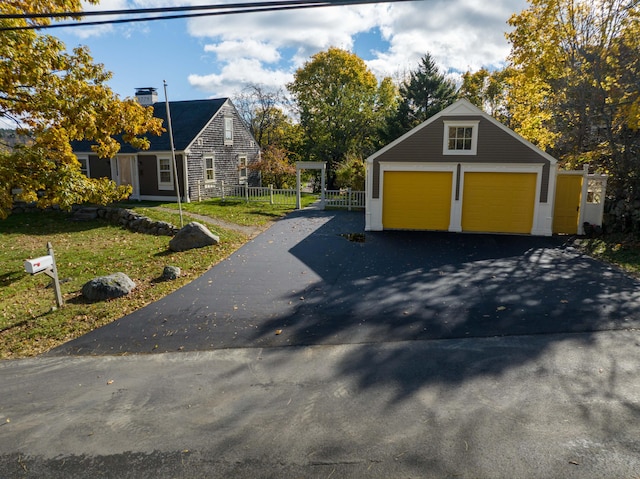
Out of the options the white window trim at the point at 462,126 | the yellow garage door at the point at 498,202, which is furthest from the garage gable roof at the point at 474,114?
the yellow garage door at the point at 498,202

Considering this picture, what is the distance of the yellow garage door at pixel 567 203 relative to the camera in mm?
15953

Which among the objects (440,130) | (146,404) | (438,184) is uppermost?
(440,130)

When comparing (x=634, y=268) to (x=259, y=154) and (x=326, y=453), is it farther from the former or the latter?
(x=259, y=154)

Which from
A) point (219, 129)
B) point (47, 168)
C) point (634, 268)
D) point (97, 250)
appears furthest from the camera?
point (219, 129)

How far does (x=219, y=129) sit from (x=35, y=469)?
24.5 metres

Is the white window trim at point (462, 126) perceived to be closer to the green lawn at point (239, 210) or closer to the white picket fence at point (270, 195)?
the white picket fence at point (270, 195)

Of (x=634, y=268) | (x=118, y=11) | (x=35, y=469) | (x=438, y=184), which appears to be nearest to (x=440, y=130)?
(x=438, y=184)

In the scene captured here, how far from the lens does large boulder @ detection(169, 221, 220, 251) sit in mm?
13594

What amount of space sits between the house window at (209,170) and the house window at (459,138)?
15056 millimetres

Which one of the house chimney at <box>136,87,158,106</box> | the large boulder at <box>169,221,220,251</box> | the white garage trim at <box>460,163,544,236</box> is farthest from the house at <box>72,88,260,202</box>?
the white garage trim at <box>460,163,544,236</box>

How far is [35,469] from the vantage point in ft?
13.6

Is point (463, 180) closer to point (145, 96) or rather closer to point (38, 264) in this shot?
point (38, 264)

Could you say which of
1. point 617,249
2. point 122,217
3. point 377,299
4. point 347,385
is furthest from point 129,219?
point 617,249

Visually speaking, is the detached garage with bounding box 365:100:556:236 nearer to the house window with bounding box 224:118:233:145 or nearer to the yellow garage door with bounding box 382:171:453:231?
the yellow garage door with bounding box 382:171:453:231
